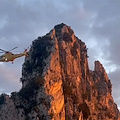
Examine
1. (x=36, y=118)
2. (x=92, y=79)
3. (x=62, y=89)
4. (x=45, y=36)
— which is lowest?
(x=36, y=118)

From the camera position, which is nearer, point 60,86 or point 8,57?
point 8,57

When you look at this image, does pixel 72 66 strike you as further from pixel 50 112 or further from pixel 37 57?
pixel 50 112

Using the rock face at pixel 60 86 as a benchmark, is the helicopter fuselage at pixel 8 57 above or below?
below

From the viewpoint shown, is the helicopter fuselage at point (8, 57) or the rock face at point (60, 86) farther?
the rock face at point (60, 86)

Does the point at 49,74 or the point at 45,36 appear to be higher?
the point at 45,36

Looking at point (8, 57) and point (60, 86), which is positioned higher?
point (60, 86)

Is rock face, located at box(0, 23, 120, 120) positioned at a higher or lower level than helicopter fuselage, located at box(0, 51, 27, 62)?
higher

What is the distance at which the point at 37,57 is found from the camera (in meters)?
114

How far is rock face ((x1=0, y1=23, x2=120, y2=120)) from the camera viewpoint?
96.3 meters

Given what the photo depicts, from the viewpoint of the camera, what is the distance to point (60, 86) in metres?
103

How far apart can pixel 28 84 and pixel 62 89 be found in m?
9.58

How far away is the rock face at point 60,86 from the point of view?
96.3 metres

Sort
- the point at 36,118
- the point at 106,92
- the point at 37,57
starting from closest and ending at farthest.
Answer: the point at 36,118 → the point at 37,57 → the point at 106,92

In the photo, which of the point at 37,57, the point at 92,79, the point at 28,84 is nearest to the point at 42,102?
the point at 28,84
